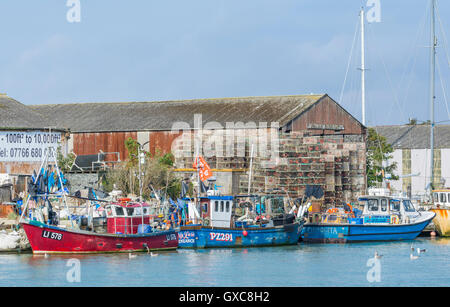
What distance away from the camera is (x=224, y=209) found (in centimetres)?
4300

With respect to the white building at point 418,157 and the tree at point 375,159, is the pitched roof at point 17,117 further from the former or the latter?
the white building at point 418,157

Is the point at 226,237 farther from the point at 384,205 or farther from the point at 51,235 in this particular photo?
the point at 384,205

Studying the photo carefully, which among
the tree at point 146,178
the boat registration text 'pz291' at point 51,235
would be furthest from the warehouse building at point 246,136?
the boat registration text 'pz291' at point 51,235

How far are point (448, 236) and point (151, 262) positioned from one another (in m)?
22.2

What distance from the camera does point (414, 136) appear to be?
87.1 m

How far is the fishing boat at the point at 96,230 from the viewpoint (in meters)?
37.6

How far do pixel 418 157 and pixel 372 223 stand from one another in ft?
125

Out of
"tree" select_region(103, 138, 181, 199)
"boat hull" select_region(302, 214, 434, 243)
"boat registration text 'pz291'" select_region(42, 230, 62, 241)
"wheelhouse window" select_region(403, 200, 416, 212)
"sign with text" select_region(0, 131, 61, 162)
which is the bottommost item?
"boat hull" select_region(302, 214, 434, 243)

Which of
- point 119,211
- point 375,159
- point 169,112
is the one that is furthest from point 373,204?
point 375,159

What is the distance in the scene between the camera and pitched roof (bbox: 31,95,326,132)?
6256 centimetres

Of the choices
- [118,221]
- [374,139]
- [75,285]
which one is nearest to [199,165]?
[118,221]

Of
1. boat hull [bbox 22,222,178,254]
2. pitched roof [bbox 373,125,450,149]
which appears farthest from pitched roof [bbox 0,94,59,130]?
pitched roof [bbox 373,125,450,149]

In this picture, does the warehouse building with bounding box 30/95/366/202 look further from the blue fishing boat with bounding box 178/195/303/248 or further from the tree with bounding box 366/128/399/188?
the blue fishing boat with bounding box 178/195/303/248
